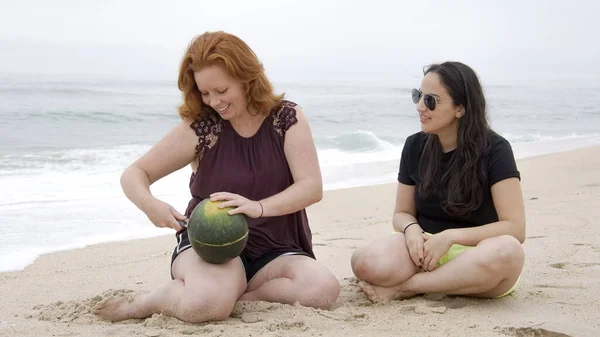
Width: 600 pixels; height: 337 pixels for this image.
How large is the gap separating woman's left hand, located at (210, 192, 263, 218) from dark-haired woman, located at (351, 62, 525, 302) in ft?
2.66

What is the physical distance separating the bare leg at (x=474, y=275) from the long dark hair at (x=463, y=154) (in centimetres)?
28

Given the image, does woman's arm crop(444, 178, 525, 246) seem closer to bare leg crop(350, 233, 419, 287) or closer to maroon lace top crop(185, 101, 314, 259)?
bare leg crop(350, 233, 419, 287)

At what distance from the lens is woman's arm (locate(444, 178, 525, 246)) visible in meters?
4.12

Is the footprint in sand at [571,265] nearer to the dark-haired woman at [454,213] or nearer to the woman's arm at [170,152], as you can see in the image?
the dark-haired woman at [454,213]

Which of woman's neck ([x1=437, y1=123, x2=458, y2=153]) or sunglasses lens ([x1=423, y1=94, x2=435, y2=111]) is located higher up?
sunglasses lens ([x1=423, y1=94, x2=435, y2=111])

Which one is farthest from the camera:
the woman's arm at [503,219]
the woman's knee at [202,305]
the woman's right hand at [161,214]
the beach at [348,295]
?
the woman's arm at [503,219]

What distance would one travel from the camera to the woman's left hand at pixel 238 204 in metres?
3.89

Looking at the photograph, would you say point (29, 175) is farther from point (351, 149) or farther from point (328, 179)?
point (351, 149)


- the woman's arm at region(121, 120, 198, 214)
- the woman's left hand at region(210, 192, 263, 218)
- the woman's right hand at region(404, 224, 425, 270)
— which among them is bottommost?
the woman's right hand at region(404, 224, 425, 270)

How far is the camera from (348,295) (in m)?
4.59

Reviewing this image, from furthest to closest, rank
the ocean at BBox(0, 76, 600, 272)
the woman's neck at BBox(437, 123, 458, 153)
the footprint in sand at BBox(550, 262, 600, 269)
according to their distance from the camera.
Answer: the ocean at BBox(0, 76, 600, 272)
the footprint in sand at BBox(550, 262, 600, 269)
the woman's neck at BBox(437, 123, 458, 153)

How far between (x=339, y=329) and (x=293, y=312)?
13.3 inches

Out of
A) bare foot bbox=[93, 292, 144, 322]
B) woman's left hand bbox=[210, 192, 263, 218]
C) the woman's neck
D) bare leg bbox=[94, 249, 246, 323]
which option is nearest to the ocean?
bare foot bbox=[93, 292, 144, 322]

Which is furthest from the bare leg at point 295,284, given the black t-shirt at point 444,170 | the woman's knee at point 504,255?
the woman's knee at point 504,255
